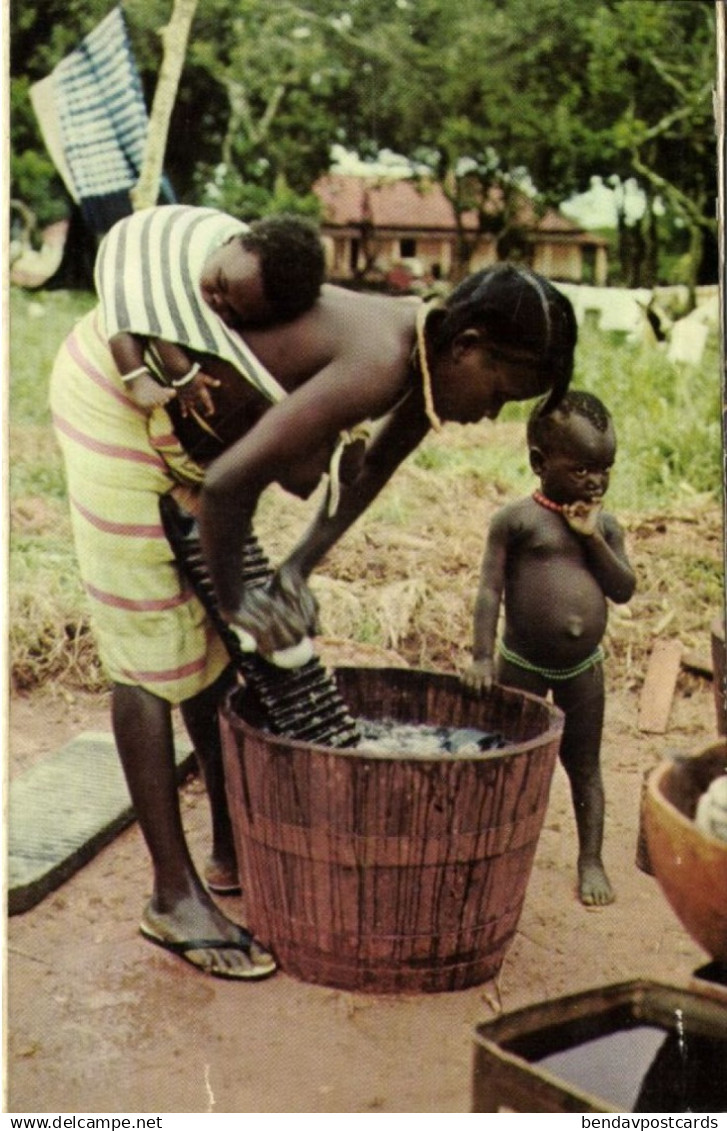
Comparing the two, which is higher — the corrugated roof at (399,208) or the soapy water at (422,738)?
the corrugated roof at (399,208)

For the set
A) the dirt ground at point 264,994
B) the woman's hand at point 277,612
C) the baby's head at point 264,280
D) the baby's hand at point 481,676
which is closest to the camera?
the dirt ground at point 264,994

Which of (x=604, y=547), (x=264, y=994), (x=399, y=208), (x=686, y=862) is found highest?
(x=399, y=208)

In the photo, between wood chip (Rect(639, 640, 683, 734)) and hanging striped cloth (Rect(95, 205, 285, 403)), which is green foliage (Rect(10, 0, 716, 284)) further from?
wood chip (Rect(639, 640, 683, 734))

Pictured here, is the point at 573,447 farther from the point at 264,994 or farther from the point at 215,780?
the point at 264,994

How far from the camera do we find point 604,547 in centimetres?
304

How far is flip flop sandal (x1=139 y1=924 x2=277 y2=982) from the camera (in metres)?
2.92

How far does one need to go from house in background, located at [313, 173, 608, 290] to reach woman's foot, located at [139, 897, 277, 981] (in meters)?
1.54

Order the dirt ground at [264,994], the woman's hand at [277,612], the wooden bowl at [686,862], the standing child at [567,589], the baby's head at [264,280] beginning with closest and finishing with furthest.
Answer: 1. the wooden bowl at [686,862]
2. the dirt ground at [264,994]
3. the baby's head at [264,280]
4. the woman's hand at [277,612]
5. the standing child at [567,589]

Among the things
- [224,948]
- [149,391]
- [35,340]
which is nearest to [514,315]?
[149,391]

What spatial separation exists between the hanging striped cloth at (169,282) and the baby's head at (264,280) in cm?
4

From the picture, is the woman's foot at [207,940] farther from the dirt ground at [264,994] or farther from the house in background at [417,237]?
the house in background at [417,237]

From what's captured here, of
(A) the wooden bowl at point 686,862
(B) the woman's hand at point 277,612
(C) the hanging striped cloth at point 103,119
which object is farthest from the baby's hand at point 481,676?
(C) the hanging striped cloth at point 103,119

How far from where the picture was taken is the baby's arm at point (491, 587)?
3064 millimetres

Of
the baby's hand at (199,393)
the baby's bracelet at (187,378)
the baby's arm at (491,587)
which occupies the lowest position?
the baby's arm at (491,587)
